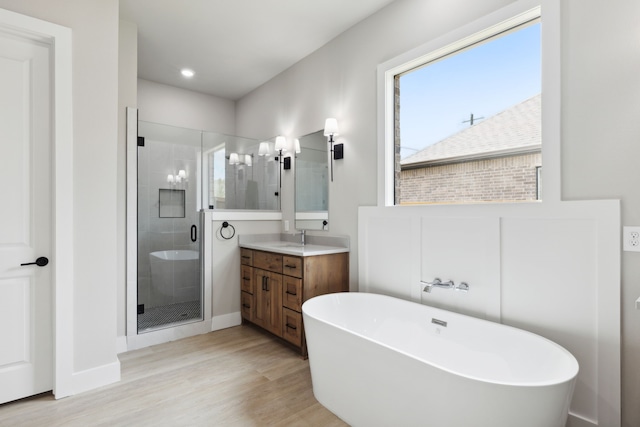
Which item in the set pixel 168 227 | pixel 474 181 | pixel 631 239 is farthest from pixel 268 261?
pixel 631 239

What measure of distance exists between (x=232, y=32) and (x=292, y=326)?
2758 millimetres

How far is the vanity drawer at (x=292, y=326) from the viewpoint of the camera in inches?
109

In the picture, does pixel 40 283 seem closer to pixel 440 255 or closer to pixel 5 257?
pixel 5 257

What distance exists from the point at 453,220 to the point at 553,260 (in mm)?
624

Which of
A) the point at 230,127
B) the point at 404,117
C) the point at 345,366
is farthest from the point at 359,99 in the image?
the point at 230,127

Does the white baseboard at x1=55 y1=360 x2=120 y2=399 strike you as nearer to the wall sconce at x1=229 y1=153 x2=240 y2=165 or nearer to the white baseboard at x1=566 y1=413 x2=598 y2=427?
the wall sconce at x1=229 y1=153 x2=240 y2=165

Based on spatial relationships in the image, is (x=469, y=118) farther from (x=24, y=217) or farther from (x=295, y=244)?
(x=24, y=217)

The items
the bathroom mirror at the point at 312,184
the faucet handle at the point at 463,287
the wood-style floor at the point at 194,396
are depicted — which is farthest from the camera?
the bathroom mirror at the point at 312,184

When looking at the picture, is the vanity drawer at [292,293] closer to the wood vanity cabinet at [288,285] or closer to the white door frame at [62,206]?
the wood vanity cabinet at [288,285]

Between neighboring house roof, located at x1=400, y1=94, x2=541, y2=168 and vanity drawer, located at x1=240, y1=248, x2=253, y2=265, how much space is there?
1802 mm

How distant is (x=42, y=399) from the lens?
2129 millimetres

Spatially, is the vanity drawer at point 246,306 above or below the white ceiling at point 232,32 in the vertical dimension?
below

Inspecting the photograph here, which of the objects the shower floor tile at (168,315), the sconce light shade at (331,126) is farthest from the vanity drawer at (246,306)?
the sconce light shade at (331,126)

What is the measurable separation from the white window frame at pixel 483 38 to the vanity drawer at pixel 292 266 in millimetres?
855
